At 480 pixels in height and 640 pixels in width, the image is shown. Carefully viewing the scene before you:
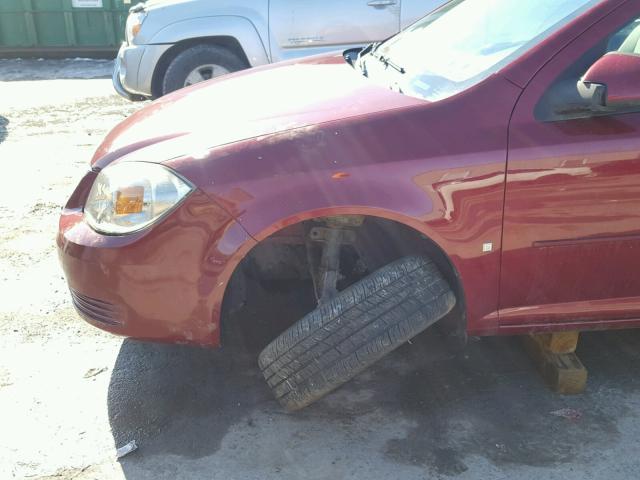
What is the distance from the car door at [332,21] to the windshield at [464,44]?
9.46ft

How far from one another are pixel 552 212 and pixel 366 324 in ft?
2.56

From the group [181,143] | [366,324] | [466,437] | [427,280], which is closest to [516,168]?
[427,280]

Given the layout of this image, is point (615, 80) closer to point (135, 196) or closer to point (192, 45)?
point (135, 196)

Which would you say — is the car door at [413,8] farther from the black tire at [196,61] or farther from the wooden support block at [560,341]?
the wooden support block at [560,341]

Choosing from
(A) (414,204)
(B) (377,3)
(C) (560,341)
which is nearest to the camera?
(A) (414,204)

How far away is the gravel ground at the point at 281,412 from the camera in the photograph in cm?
235

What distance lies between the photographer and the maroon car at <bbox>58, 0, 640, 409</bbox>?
7.38ft

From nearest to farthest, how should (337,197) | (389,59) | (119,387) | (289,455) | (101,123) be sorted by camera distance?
(337,197) < (289,455) < (119,387) < (389,59) < (101,123)

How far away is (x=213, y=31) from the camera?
6090mm

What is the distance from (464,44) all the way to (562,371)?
4.78 ft

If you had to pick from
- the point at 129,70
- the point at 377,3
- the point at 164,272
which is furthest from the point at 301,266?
the point at 129,70

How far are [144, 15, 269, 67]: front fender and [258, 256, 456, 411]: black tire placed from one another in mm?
4325

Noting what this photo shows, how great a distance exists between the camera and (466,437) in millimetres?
2471

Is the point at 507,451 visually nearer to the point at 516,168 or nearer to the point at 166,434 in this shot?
the point at 516,168
